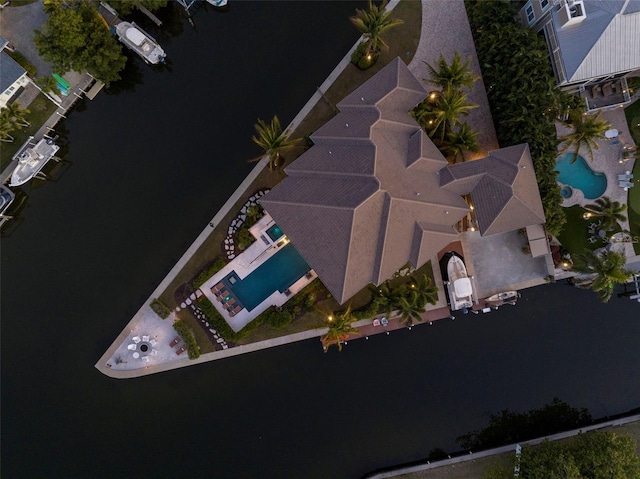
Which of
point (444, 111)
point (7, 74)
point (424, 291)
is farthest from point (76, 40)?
point (424, 291)

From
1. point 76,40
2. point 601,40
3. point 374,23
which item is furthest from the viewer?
point 601,40

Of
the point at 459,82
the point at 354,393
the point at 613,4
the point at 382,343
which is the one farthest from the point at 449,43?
the point at 354,393

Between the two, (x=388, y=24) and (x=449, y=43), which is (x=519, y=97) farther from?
(x=388, y=24)

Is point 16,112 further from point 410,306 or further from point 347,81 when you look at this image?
point 410,306

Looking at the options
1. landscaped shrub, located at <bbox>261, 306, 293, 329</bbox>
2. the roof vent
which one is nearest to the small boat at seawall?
landscaped shrub, located at <bbox>261, 306, 293, 329</bbox>

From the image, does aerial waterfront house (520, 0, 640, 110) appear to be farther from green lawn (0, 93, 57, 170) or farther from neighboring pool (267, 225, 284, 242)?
green lawn (0, 93, 57, 170)

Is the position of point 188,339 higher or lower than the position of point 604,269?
higher
